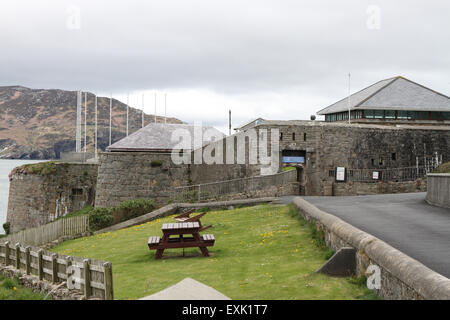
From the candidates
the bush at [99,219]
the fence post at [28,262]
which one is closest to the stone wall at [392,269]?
the fence post at [28,262]

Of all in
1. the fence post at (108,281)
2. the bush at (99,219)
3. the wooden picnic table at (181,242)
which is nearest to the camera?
the fence post at (108,281)

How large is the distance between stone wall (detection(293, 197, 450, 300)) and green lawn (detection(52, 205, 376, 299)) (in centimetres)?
47

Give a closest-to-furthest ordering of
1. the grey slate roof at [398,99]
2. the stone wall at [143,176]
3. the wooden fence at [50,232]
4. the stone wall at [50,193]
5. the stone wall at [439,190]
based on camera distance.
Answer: the stone wall at [439,190]
the wooden fence at [50,232]
the stone wall at [143,176]
the stone wall at [50,193]
the grey slate roof at [398,99]

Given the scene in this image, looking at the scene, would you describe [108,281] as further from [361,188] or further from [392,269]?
[361,188]

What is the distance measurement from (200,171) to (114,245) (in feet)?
58.8

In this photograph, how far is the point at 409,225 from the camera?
13203mm

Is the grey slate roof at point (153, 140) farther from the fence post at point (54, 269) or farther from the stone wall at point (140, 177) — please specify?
the fence post at point (54, 269)

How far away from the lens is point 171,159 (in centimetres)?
3528

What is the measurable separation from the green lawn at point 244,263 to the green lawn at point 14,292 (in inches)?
82.4

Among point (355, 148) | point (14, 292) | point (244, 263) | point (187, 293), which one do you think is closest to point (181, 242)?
point (244, 263)

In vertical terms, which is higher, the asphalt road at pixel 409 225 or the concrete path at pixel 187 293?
the concrete path at pixel 187 293

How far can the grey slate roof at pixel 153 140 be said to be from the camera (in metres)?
38.0

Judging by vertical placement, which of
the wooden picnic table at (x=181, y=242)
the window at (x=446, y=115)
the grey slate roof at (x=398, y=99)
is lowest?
the wooden picnic table at (x=181, y=242)
